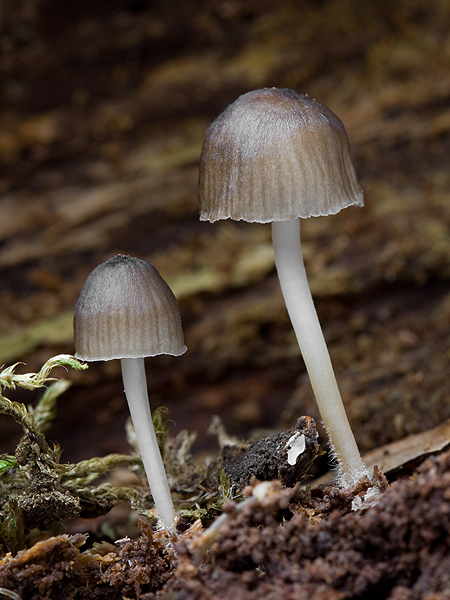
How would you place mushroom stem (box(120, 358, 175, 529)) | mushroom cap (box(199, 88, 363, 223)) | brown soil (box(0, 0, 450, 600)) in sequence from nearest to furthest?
1. mushroom cap (box(199, 88, 363, 223))
2. mushroom stem (box(120, 358, 175, 529))
3. brown soil (box(0, 0, 450, 600))

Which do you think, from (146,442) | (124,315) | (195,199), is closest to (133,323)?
(124,315)

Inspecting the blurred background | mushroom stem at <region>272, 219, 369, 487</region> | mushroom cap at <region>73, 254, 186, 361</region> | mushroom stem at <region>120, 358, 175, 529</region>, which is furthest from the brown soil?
mushroom cap at <region>73, 254, 186, 361</region>

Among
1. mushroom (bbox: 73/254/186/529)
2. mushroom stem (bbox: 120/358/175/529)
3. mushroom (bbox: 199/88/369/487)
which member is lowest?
mushroom stem (bbox: 120/358/175/529)

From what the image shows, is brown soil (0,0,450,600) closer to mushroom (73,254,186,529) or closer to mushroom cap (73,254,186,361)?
mushroom (73,254,186,529)

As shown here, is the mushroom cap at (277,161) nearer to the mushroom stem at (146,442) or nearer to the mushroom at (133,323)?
the mushroom at (133,323)

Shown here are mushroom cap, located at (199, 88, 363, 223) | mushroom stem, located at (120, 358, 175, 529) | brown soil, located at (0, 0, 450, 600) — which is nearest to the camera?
mushroom cap, located at (199, 88, 363, 223)

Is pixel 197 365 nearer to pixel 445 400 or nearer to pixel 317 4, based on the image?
pixel 445 400

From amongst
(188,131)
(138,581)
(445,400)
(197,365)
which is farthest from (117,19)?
(138,581)

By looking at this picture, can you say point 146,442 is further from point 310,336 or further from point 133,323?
point 310,336
